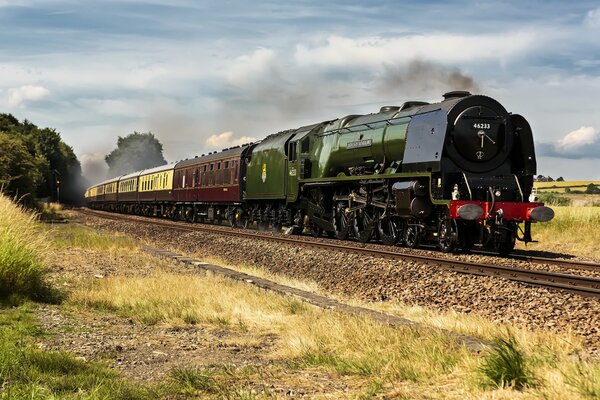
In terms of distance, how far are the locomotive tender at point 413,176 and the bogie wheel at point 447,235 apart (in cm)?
3

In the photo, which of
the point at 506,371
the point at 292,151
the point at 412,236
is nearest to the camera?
the point at 506,371

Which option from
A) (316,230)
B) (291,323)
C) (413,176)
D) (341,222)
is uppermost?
(413,176)

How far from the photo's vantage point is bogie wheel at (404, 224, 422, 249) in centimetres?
1696

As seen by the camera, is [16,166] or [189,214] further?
[16,166]

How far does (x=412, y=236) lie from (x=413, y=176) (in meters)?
1.77

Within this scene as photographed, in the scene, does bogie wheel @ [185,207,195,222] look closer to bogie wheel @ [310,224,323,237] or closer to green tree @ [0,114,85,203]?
green tree @ [0,114,85,203]

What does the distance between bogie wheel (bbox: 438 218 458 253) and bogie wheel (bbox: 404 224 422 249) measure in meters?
0.91

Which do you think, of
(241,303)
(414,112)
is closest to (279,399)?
(241,303)

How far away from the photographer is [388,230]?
61.5ft

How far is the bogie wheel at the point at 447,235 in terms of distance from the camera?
1554cm

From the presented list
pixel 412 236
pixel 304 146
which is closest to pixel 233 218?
pixel 304 146

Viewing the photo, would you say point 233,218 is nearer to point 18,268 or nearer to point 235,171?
point 235,171

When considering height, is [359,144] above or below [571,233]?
above

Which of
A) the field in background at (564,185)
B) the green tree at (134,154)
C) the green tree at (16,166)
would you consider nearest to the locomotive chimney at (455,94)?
the green tree at (16,166)
